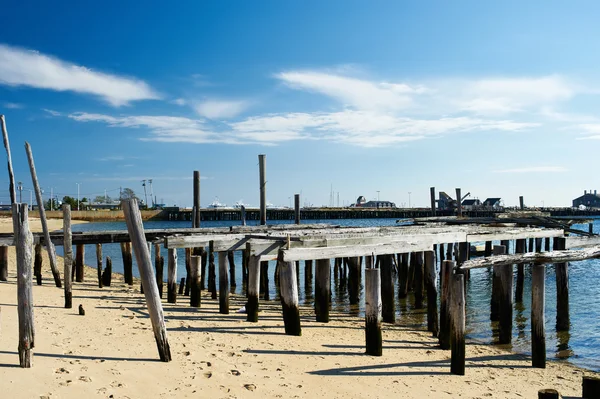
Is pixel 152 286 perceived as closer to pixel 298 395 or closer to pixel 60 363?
pixel 60 363

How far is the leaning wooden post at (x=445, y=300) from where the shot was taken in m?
8.22

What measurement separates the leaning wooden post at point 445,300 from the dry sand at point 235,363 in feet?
0.97

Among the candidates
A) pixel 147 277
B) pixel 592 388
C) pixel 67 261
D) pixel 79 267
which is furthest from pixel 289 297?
pixel 79 267

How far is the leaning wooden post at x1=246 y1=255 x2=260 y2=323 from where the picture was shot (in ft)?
34.2

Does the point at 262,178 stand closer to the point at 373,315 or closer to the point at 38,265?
the point at 38,265

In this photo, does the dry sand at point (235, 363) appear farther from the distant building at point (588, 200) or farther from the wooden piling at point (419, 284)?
the distant building at point (588, 200)

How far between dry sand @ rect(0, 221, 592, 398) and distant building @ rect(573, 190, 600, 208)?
436ft

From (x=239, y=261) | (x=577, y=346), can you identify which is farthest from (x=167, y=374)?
(x=239, y=261)

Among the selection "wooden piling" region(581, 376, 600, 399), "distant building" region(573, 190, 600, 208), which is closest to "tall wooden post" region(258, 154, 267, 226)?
"wooden piling" region(581, 376, 600, 399)

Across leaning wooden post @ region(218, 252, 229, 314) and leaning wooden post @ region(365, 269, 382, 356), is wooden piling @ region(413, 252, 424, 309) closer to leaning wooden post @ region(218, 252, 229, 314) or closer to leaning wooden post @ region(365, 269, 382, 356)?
leaning wooden post @ region(218, 252, 229, 314)

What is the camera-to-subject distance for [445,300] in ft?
29.6

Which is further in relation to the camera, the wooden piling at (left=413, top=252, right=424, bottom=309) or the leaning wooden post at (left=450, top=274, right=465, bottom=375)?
the wooden piling at (left=413, top=252, right=424, bottom=309)

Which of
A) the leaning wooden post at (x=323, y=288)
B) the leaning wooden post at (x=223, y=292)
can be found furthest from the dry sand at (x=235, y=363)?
the leaning wooden post at (x=223, y=292)

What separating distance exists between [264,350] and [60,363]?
9.69 ft
